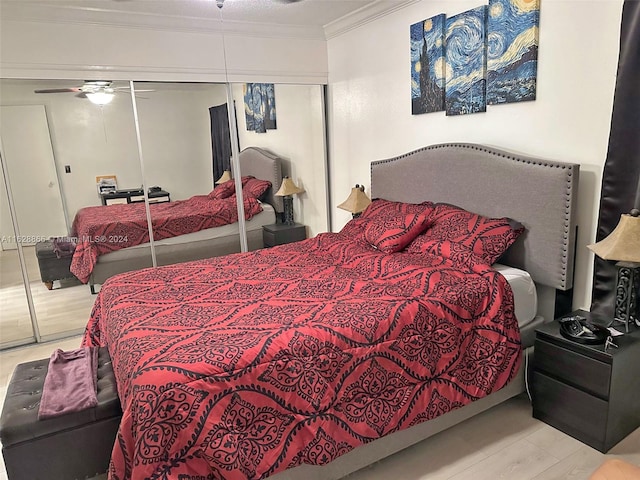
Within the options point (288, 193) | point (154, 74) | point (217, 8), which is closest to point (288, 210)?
point (288, 193)

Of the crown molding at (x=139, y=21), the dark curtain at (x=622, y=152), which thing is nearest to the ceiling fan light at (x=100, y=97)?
the crown molding at (x=139, y=21)

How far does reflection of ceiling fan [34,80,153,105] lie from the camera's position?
3.28 meters

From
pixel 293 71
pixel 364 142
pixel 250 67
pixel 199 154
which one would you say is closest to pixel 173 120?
pixel 199 154

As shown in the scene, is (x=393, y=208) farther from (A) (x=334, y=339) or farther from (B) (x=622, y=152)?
(A) (x=334, y=339)

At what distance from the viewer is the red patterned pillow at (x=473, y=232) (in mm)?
2434

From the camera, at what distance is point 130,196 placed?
11.8 ft

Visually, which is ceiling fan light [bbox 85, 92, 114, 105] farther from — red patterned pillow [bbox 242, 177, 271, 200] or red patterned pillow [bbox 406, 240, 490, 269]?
red patterned pillow [bbox 406, 240, 490, 269]

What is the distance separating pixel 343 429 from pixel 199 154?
2.75m

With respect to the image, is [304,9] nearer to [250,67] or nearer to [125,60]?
[250,67]

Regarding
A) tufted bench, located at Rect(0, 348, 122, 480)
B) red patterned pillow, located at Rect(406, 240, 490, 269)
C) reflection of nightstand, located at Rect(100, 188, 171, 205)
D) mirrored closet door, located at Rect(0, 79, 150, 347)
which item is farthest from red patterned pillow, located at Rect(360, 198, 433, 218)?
tufted bench, located at Rect(0, 348, 122, 480)

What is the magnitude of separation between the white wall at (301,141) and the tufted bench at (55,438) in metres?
2.64

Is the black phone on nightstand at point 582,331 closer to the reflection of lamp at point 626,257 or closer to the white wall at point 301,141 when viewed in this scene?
the reflection of lamp at point 626,257

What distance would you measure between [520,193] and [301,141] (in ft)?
7.32

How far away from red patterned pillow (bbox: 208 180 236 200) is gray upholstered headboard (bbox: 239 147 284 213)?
0.53 ft
